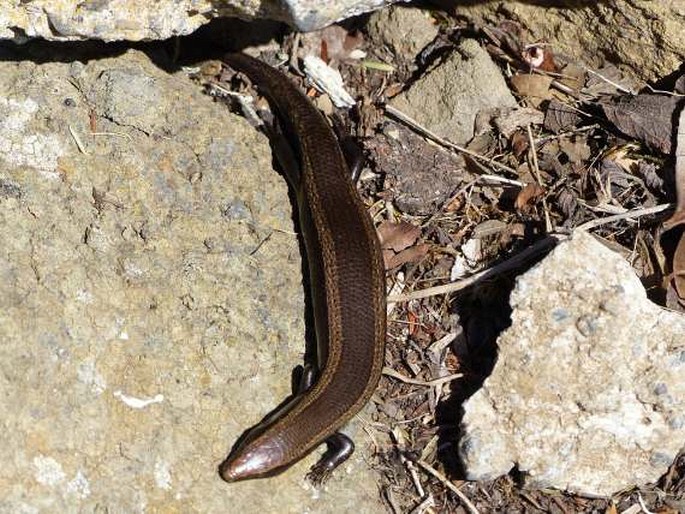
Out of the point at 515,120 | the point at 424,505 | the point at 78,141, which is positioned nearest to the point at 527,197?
the point at 515,120

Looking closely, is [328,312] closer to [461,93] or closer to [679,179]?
[461,93]

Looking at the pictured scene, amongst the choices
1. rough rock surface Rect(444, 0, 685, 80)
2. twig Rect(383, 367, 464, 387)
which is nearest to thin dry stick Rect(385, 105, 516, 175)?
rough rock surface Rect(444, 0, 685, 80)

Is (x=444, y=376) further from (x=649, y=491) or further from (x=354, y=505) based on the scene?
(x=649, y=491)

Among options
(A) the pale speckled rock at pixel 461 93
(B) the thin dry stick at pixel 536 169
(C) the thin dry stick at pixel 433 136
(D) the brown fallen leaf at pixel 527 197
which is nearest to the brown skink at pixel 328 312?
(C) the thin dry stick at pixel 433 136

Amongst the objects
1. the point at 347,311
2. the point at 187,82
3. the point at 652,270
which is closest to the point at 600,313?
the point at 652,270

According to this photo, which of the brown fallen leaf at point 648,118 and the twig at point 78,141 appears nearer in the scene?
the twig at point 78,141

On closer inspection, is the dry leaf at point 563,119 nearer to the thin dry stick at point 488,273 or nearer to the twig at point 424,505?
the thin dry stick at point 488,273

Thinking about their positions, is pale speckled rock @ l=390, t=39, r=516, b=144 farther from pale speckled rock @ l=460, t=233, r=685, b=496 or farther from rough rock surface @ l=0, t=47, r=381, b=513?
pale speckled rock @ l=460, t=233, r=685, b=496
